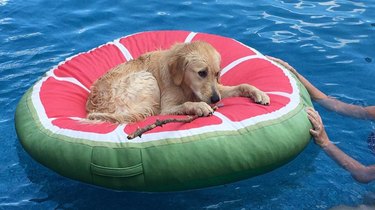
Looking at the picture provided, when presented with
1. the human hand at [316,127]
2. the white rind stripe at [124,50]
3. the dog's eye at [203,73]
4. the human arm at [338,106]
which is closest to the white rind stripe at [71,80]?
the white rind stripe at [124,50]

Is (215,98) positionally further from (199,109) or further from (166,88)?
(166,88)

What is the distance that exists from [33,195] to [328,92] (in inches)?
151

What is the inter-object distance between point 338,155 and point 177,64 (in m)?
1.89

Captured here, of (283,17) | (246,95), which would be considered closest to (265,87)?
(246,95)

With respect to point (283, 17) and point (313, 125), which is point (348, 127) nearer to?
point (313, 125)

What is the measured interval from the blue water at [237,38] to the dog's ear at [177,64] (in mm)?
1198

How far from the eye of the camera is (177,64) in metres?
5.23

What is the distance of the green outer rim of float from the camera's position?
4.29 metres

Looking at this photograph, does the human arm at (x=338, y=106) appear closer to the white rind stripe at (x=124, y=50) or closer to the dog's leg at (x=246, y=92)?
the dog's leg at (x=246, y=92)

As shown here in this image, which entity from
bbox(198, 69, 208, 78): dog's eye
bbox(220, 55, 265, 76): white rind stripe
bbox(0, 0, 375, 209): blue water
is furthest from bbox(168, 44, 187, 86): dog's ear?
bbox(0, 0, 375, 209): blue water

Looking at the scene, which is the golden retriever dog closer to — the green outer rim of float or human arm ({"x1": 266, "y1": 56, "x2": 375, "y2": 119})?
the green outer rim of float

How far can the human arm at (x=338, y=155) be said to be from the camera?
5027mm

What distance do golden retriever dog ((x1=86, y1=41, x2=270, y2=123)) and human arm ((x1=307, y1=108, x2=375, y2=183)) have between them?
21.8 inches

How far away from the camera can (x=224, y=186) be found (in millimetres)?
4879
